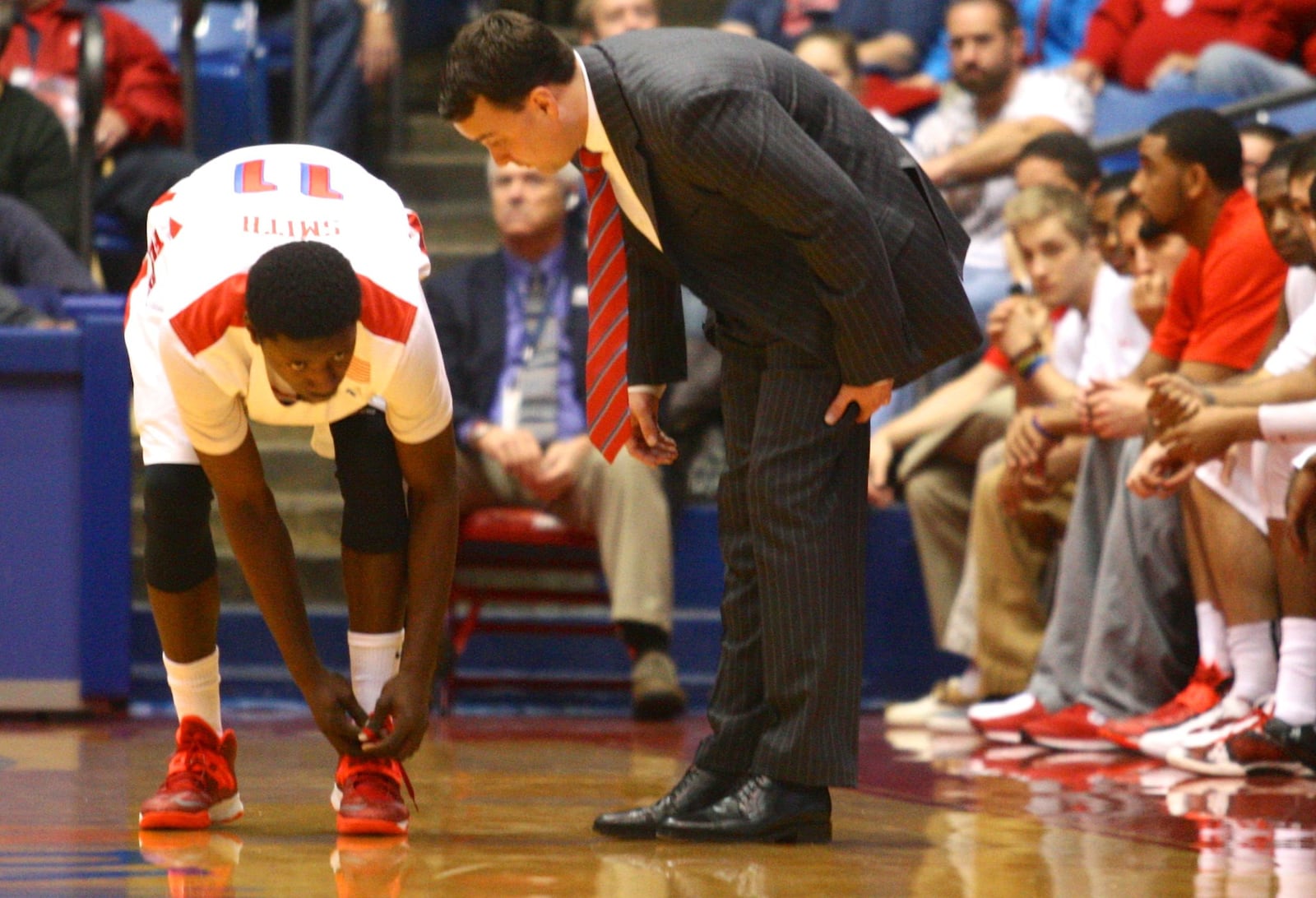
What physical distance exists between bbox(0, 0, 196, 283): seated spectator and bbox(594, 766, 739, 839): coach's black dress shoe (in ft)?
13.6

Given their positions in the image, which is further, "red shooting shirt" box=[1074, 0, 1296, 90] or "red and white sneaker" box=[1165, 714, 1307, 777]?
"red shooting shirt" box=[1074, 0, 1296, 90]

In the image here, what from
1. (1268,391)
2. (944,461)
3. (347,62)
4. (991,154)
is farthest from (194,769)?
(347,62)

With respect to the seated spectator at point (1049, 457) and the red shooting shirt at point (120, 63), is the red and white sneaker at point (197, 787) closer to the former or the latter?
the seated spectator at point (1049, 457)

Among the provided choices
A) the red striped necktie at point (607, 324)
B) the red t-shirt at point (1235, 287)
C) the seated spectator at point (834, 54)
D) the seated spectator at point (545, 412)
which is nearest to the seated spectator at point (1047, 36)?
the seated spectator at point (834, 54)

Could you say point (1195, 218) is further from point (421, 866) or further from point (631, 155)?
point (421, 866)

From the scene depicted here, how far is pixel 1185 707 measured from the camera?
4.40 meters

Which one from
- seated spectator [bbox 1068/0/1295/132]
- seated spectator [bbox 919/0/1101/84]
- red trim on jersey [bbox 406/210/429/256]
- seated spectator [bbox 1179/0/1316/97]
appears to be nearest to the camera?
red trim on jersey [bbox 406/210/429/256]

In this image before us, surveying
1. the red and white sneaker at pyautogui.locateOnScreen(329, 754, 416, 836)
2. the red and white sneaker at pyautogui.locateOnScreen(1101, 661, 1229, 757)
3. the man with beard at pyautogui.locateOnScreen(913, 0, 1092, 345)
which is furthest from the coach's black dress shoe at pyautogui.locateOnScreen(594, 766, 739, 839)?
the man with beard at pyautogui.locateOnScreen(913, 0, 1092, 345)

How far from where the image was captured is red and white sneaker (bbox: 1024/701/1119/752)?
15.1 feet

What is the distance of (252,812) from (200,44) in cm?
479

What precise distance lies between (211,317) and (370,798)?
0.79 metres

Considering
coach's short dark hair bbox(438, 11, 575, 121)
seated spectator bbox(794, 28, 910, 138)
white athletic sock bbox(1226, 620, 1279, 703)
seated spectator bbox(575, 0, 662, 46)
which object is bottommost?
white athletic sock bbox(1226, 620, 1279, 703)

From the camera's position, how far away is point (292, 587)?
119 inches

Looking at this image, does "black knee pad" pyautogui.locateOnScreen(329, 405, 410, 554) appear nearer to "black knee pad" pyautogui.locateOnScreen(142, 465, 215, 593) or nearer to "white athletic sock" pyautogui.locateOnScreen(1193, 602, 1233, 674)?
"black knee pad" pyautogui.locateOnScreen(142, 465, 215, 593)
